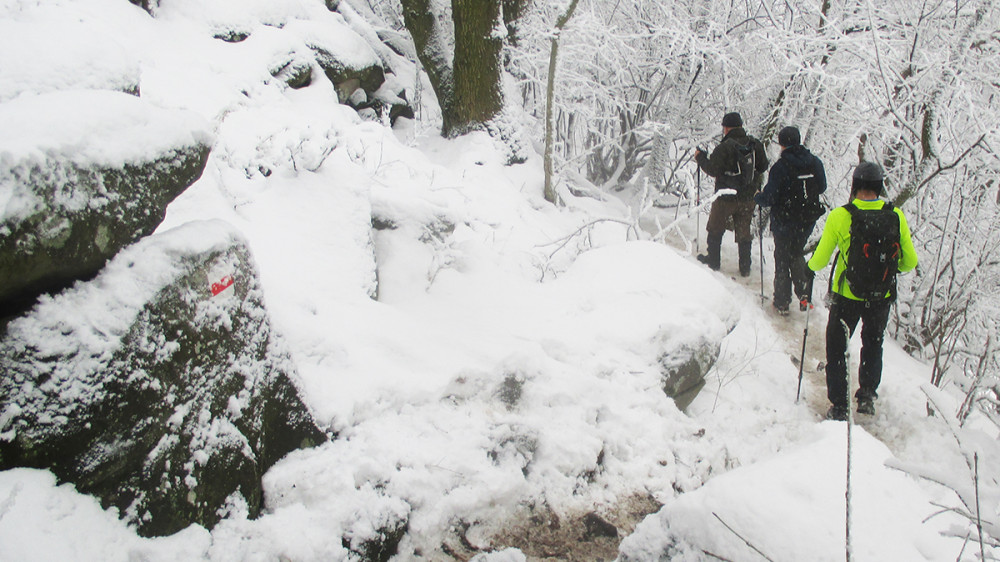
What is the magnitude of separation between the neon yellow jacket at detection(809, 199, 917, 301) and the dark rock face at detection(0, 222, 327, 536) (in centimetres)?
377

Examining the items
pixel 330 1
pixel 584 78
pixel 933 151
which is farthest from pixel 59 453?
pixel 330 1

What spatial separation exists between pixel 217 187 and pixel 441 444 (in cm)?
237

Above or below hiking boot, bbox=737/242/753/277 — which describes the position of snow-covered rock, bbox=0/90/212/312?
above

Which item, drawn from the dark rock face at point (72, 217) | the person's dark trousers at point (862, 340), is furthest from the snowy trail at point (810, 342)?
the dark rock face at point (72, 217)

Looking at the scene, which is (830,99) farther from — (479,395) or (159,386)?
(159,386)

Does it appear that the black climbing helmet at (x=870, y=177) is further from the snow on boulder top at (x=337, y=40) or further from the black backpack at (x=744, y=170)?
the snow on boulder top at (x=337, y=40)

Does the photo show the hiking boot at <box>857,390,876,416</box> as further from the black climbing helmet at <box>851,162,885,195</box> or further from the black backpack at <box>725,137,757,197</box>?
the black backpack at <box>725,137,757,197</box>

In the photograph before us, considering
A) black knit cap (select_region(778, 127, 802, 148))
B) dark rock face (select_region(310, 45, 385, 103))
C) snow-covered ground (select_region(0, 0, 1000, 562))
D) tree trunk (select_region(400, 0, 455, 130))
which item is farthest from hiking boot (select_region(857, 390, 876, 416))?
dark rock face (select_region(310, 45, 385, 103))

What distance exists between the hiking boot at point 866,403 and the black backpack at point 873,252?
2.72ft

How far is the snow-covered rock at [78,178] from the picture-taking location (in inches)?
64.0

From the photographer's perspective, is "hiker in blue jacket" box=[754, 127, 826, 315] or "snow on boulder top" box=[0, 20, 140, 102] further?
"hiker in blue jacket" box=[754, 127, 826, 315]

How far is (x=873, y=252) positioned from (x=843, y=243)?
203mm

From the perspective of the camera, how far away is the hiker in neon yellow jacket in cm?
372

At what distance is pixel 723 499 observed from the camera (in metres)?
1.90
